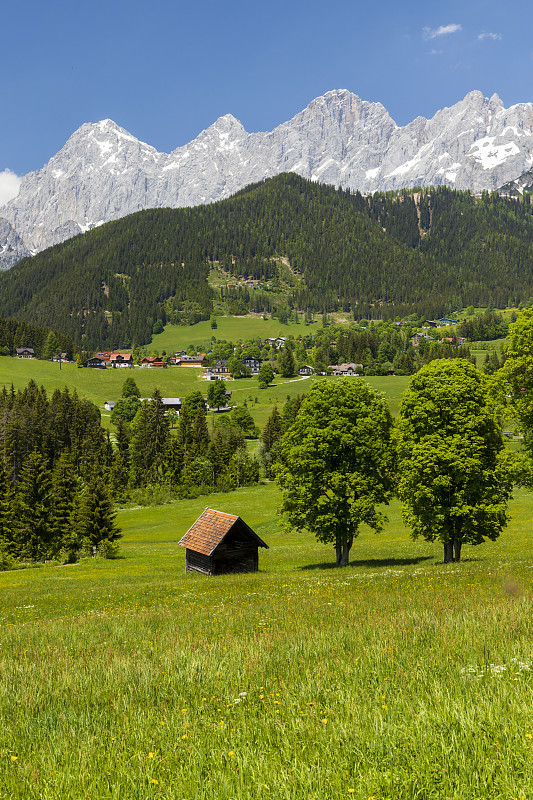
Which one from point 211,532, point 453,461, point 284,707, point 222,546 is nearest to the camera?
point 284,707

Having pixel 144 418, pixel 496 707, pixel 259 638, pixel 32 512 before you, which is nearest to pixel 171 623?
pixel 259 638

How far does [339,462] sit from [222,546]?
1275 cm

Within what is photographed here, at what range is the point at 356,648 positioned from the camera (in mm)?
9016

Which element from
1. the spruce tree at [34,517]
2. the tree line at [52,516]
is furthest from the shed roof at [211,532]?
the spruce tree at [34,517]

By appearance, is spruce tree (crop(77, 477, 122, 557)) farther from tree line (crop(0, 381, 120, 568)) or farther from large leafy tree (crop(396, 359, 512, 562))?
large leafy tree (crop(396, 359, 512, 562))

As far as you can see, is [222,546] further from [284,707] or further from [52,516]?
[284,707]

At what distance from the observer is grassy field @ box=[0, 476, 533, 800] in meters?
4.92

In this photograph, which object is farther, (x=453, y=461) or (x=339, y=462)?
(x=339, y=462)

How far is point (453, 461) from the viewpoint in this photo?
103 feet

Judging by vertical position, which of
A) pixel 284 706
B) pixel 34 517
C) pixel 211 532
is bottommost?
pixel 34 517

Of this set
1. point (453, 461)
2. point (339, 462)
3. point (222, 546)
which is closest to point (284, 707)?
point (453, 461)

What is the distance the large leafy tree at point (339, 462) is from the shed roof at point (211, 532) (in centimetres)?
637

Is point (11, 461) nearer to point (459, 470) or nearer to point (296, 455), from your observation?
point (296, 455)

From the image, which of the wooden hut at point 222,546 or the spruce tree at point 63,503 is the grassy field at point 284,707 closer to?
the wooden hut at point 222,546
